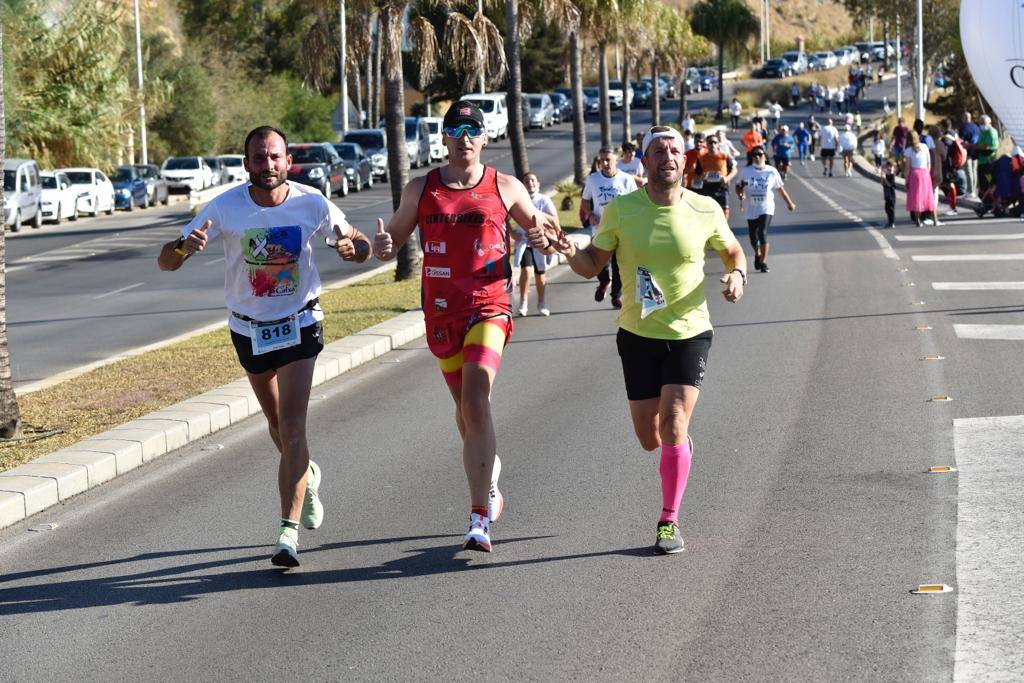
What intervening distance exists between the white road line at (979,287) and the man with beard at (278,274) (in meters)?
12.6

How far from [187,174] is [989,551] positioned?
49.2 m

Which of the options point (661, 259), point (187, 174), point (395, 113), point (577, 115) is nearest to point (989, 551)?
point (661, 259)

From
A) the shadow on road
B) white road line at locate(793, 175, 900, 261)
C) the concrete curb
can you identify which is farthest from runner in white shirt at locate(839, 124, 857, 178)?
the shadow on road

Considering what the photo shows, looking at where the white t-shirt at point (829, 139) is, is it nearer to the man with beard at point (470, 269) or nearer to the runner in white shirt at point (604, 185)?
the runner in white shirt at point (604, 185)

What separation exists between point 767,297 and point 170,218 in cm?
3014

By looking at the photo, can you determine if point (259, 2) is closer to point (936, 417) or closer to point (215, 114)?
point (215, 114)

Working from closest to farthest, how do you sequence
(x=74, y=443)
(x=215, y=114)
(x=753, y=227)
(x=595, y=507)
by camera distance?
(x=595, y=507) → (x=74, y=443) → (x=753, y=227) → (x=215, y=114)

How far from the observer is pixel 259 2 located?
97625 mm

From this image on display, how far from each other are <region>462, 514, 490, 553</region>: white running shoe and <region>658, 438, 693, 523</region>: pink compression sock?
0.81 meters

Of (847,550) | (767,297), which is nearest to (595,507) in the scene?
(847,550)

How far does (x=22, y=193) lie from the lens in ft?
134

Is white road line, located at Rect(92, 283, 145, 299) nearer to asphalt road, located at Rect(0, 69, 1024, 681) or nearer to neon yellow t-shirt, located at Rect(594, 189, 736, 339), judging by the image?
asphalt road, located at Rect(0, 69, 1024, 681)

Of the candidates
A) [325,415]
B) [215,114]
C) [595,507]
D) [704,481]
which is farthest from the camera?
[215,114]

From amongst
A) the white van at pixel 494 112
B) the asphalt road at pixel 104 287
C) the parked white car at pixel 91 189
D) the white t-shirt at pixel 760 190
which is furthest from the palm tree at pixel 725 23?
the white t-shirt at pixel 760 190
